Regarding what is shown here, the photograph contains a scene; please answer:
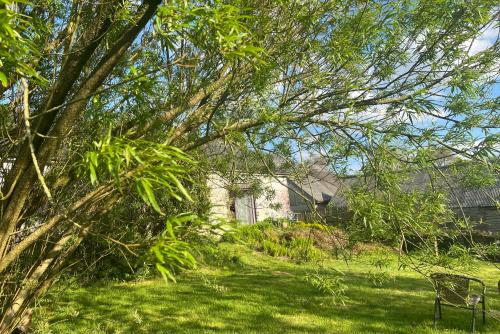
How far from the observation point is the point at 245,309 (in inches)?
325

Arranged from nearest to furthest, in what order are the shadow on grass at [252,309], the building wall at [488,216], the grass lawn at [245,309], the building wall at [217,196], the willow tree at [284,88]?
the building wall at [217,196] → the willow tree at [284,88] → the grass lawn at [245,309] → the shadow on grass at [252,309] → the building wall at [488,216]

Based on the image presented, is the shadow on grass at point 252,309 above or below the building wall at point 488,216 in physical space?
below

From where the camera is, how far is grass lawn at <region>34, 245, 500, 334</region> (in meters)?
7.02

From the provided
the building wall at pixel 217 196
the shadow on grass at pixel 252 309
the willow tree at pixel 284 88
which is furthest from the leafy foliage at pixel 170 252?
the shadow on grass at pixel 252 309

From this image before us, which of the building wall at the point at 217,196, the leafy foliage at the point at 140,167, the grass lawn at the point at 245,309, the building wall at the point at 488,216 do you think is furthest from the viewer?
the building wall at the point at 488,216

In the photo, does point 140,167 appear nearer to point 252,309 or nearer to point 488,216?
point 252,309

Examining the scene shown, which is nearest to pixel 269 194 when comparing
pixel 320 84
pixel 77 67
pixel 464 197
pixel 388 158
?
pixel 320 84

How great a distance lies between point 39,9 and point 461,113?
406cm

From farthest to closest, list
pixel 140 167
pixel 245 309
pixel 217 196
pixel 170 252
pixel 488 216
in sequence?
1. pixel 488 216
2. pixel 217 196
3. pixel 245 309
4. pixel 140 167
5. pixel 170 252

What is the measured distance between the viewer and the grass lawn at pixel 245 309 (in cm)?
702

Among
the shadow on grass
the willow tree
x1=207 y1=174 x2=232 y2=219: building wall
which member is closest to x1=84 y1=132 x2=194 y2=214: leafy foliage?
x1=207 y1=174 x2=232 y2=219: building wall

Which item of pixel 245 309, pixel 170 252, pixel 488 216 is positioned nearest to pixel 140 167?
pixel 170 252

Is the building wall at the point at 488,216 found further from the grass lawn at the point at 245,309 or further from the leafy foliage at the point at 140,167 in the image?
the leafy foliage at the point at 140,167

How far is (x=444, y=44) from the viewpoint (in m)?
4.19
